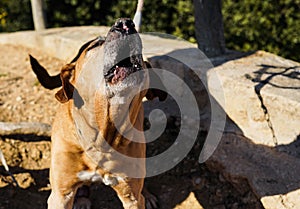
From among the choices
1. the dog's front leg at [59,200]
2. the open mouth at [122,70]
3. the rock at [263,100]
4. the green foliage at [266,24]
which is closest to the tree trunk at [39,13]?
the green foliage at [266,24]

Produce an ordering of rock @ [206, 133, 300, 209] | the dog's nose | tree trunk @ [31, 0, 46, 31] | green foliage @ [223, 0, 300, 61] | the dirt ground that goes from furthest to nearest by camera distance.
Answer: green foliage @ [223, 0, 300, 61]
tree trunk @ [31, 0, 46, 31]
the dirt ground
rock @ [206, 133, 300, 209]
the dog's nose

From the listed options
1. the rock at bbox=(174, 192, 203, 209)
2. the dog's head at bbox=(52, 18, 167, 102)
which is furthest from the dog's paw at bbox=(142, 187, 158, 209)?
the dog's head at bbox=(52, 18, 167, 102)

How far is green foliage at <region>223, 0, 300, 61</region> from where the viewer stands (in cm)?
712

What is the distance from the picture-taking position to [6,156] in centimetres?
466

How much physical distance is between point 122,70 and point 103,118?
13.9 inches

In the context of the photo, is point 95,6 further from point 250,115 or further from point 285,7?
point 250,115

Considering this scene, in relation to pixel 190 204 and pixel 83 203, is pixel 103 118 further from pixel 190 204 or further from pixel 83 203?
pixel 190 204

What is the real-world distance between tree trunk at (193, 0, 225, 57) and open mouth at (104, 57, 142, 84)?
7.19 ft

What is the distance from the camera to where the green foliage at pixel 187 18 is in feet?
23.5

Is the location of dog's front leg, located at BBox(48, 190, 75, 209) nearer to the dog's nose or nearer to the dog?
the dog

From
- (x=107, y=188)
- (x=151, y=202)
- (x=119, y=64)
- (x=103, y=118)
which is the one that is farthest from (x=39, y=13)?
(x=119, y=64)

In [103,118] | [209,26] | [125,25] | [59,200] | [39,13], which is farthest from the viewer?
[39,13]

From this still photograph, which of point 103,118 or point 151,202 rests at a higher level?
point 103,118

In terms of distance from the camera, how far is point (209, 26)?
5.15 metres
